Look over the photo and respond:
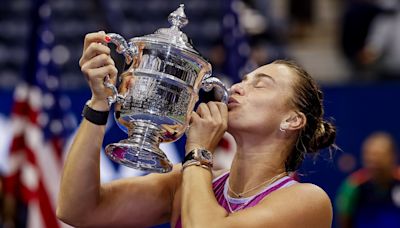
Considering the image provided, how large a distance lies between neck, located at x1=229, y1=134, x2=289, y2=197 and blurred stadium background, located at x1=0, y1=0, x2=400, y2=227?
197cm

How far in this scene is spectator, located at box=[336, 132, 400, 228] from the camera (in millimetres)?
6301

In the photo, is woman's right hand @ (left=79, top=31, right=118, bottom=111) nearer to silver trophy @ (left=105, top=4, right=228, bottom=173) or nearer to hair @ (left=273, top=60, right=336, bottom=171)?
silver trophy @ (left=105, top=4, right=228, bottom=173)

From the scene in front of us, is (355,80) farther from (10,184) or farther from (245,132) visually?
(245,132)

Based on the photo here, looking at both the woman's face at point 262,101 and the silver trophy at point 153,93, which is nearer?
the silver trophy at point 153,93

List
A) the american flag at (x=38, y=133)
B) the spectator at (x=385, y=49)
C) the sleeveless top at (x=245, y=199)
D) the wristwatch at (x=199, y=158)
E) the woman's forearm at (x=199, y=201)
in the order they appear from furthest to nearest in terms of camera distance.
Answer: the spectator at (x=385, y=49) < the american flag at (x=38, y=133) < the sleeveless top at (x=245, y=199) < the wristwatch at (x=199, y=158) < the woman's forearm at (x=199, y=201)

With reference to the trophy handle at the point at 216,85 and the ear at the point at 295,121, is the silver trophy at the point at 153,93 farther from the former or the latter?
the ear at the point at 295,121

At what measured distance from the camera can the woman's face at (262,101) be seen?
2879mm

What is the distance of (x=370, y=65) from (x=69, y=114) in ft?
8.04

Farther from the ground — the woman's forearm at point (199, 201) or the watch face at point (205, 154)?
the watch face at point (205, 154)

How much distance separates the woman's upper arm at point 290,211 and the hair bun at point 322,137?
0.18 metres

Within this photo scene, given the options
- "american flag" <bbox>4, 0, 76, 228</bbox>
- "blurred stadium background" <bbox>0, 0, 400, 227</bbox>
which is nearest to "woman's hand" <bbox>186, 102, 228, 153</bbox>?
"blurred stadium background" <bbox>0, 0, 400, 227</bbox>

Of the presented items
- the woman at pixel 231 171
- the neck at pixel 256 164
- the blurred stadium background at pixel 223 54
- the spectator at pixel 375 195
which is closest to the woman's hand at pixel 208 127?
the woman at pixel 231 171

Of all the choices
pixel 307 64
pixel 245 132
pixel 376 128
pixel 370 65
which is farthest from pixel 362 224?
pixel 245 132

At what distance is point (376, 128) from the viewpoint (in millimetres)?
6750
